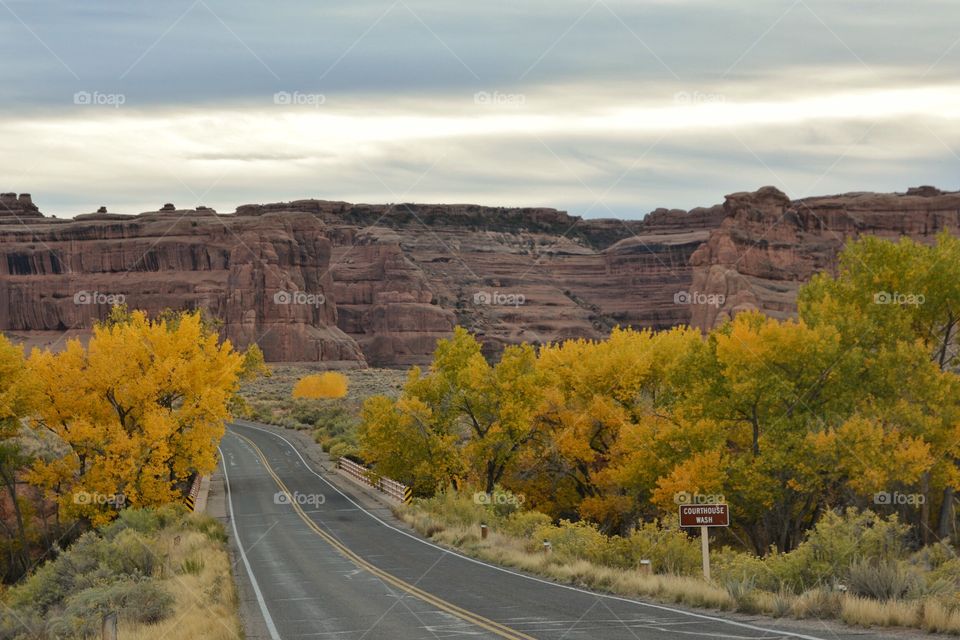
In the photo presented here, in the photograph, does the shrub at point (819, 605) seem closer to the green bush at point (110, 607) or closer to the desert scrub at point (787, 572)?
the desert scrub at point (787, 572)

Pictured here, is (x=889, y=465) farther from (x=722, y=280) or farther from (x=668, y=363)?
(x=722, y=280)

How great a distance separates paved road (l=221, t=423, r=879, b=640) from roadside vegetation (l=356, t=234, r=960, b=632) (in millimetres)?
1792

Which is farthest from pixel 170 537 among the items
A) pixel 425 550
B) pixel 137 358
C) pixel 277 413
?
pixel 277 413

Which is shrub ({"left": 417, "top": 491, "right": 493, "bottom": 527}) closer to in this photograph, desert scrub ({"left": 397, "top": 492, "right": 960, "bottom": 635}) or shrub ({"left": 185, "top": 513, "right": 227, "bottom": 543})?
desert scrub ({"left": 397, "top": 492, "right": 960, "bottom": 635})

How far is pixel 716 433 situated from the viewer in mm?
37094

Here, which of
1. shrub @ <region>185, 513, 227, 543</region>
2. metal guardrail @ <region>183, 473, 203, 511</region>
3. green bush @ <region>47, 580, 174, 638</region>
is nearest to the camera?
green bush @ <region>47, 580, 174, 638</region>

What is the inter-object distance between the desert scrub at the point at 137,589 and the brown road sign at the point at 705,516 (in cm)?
844

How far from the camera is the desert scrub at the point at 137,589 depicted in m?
19.3

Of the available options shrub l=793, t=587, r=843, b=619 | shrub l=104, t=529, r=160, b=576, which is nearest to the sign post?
shrub l=793, t=587, r=843, b=619

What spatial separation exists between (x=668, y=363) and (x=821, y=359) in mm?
9749

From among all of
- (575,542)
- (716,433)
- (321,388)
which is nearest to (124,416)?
(575,542)

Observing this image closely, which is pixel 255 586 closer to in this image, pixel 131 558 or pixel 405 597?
pixel 131 558

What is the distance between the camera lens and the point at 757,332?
38.6 m

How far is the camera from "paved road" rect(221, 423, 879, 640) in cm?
1648
